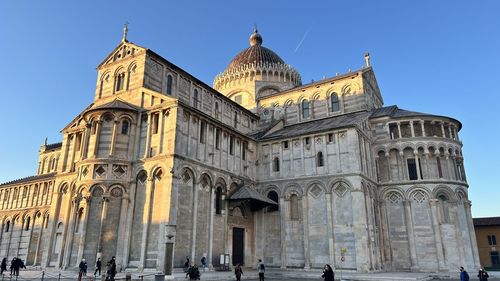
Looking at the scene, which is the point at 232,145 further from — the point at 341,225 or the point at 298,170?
the point at 341,225

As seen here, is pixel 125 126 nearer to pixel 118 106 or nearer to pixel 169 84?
pixel 118 106

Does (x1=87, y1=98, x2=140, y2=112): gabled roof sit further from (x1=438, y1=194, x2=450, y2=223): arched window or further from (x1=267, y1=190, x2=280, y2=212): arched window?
(x1=438, y1=194, x2=450, y2=223): arched window

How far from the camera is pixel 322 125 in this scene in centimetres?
3275

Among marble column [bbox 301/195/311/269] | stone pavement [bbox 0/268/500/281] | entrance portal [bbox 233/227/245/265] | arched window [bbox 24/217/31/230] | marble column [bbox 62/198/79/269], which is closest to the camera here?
stone pavement [bbox 0/268/500/281]

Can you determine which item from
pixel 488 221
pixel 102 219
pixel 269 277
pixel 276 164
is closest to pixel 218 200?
pixel 269 277

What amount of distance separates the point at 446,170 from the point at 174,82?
24605 millimetres

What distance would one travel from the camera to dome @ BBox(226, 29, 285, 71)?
1769 inches

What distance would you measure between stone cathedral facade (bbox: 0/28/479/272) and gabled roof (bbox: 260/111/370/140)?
25 cm

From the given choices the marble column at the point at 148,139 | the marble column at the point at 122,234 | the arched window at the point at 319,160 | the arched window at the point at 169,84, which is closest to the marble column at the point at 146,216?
the marble column at the point at 122,234

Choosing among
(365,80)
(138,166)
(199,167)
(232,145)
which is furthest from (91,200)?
(365,80)

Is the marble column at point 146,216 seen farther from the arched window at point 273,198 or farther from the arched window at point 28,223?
the arched window at point 28,223

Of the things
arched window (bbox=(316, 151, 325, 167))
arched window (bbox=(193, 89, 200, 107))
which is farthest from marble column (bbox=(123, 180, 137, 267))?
arched window (bbox=(316, 151, 325, 167))

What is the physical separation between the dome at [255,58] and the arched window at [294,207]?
19.9 m

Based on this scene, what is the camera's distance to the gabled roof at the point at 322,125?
100 feet
